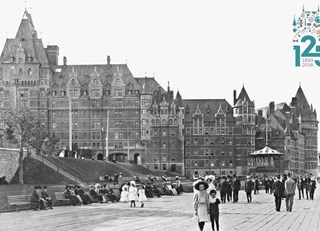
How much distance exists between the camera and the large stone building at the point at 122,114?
113750 mm

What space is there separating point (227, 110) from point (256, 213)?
317ft

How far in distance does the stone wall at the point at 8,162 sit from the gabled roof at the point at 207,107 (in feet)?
207

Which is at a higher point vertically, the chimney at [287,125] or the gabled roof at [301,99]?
the gabled roof at [301,99]

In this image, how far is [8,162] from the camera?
2375 inches

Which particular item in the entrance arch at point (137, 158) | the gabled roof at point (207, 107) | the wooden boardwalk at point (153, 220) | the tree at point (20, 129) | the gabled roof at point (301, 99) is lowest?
the wooden boardwalk at point (153, 220)

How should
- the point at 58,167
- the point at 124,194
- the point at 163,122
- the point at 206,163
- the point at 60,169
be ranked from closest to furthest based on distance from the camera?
the point at 124,194
the point at 60,169
the point at 58,167
the point at 163,122
the point at 206,163

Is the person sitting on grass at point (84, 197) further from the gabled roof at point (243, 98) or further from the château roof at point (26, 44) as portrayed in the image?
the gabled roof at point (243, 98)

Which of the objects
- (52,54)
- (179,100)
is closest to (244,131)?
(179,100)

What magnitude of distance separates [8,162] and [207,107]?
6720 cm

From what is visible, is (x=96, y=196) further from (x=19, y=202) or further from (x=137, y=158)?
(x=137, y=158)

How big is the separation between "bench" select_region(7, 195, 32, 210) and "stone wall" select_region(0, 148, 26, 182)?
29916 millimetres

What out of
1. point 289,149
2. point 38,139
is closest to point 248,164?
point 289,149

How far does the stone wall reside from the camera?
2328 inches

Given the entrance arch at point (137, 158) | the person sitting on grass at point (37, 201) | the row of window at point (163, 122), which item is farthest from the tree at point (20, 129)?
the row of window at point (163, 122)
